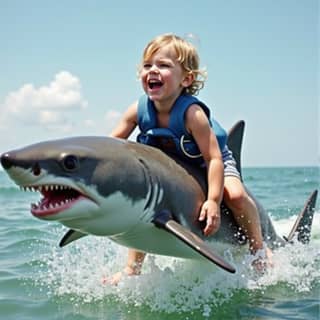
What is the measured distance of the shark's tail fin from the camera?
242 inches

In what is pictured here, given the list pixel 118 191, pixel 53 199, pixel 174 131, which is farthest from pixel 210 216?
pixel 53 199

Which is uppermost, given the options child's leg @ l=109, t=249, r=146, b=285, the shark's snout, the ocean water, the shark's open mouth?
the shark's snout

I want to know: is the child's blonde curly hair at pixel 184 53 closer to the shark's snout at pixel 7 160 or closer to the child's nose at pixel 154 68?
the child's nose at pixel 154 68

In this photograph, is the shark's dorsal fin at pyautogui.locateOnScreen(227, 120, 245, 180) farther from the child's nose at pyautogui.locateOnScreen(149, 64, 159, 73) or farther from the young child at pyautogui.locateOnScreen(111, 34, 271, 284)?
the child's nose at pyautogui.locateOnScreen(149, 64, 159, 73)

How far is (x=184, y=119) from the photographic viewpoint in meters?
4.35

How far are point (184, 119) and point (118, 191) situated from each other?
3.48ft

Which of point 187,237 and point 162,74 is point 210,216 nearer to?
point 187,237

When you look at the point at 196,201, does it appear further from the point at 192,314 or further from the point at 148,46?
the point at 148,46

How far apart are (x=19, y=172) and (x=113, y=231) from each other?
815 mm

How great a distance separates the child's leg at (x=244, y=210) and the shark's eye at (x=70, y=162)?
1.63 m

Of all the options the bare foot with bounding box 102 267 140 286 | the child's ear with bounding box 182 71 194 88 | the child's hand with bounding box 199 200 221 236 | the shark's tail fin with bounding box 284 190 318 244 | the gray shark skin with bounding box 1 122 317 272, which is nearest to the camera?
the gray shark skin with bounding box 1 122 317 272

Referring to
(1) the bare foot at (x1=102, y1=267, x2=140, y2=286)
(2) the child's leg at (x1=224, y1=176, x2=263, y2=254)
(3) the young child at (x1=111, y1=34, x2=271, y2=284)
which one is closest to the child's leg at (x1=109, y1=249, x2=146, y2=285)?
(1) the bare foot at (x1=102, y1=267, x2=140, y2=286)

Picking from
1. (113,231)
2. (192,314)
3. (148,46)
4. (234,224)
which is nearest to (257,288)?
(234,224)

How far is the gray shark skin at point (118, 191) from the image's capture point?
10.3 ft
